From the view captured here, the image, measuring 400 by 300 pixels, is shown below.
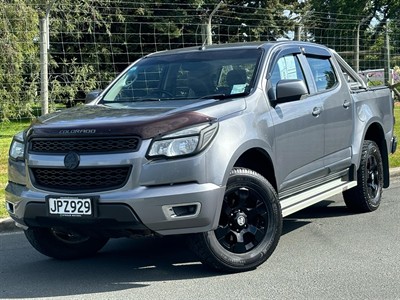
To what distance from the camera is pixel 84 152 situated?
457 cm

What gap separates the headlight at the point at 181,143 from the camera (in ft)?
14.6

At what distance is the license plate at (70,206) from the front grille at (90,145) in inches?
14.4

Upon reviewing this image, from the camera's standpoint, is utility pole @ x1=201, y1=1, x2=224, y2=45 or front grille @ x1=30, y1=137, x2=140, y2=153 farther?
utility pole @ x1=201, y1=1, x2=224, y2=45

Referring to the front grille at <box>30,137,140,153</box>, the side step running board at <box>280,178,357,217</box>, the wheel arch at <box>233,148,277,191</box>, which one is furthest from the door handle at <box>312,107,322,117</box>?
the front grille at <box>30,137,140,153</box>

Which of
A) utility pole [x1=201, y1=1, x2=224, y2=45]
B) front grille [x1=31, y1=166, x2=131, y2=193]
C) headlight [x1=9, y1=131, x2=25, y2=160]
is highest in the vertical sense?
utility pole [x1=201, y1=1, x2=224, y2=45]

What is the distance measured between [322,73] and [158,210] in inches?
118

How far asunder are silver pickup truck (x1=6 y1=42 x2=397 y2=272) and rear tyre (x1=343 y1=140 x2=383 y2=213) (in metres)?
0.56

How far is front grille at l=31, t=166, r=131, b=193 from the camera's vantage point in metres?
4.48

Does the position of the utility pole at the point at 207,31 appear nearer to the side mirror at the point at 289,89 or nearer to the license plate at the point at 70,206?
the side mirror at the point at 289,89

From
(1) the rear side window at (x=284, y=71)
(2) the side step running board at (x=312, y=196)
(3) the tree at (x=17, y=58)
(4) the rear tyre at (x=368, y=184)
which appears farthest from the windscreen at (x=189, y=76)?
(3) the tree at (x=17, y=58)

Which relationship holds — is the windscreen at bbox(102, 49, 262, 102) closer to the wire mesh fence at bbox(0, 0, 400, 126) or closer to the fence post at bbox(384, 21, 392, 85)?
the wire mesh fence at bbox(0, 0, 400, 126)

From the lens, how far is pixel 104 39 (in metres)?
32.0

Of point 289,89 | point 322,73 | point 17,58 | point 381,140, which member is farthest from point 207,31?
point 17,58

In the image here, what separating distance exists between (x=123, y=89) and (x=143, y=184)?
194 centimetres
